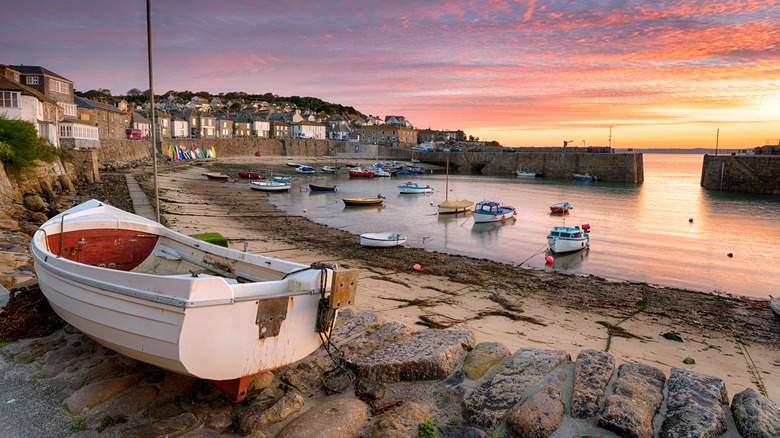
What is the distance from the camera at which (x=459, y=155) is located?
319 feet

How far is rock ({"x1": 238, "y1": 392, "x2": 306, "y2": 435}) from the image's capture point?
4.36 m

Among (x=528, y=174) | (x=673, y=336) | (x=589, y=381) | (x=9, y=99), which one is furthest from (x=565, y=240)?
(x=528, y=174)

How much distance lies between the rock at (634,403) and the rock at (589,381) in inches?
4.7

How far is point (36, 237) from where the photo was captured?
6898 millimetres

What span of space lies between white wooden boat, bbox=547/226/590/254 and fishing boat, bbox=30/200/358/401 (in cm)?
1802

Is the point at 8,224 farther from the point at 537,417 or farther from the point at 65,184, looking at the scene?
the point at 537,417

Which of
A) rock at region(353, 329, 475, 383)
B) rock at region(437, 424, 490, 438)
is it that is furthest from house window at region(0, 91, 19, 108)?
rock at region(437, 424, 490, 438)

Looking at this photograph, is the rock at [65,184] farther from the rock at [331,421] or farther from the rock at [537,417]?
the rock at [537,417]

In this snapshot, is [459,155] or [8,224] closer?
→ [8,224]

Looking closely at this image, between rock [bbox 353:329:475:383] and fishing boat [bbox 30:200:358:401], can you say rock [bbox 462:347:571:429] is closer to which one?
rock [bbox 353:329:475:383]

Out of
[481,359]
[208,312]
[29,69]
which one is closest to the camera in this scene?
[208,312]

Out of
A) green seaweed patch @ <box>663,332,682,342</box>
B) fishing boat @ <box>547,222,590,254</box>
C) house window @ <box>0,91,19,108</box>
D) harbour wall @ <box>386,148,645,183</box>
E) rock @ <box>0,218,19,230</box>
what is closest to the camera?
green seaweed patch @ <box>663,332,682,342</box>

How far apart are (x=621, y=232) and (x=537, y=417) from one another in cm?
2797

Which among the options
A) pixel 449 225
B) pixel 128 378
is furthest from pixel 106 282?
pixel 449 225
